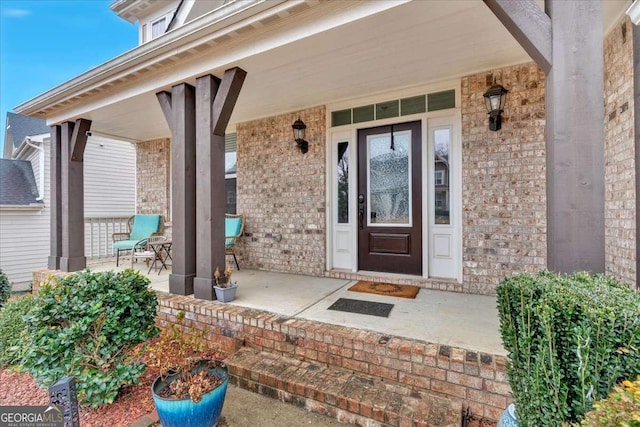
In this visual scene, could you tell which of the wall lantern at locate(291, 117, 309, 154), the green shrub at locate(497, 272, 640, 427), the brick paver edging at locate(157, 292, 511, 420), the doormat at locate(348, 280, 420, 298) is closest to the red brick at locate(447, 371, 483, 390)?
the brick paver edging at locate(157, 292, 511, 420)

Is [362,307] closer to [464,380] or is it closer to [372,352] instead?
[372,352]

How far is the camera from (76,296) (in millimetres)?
2199

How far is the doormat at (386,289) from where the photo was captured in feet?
11.1

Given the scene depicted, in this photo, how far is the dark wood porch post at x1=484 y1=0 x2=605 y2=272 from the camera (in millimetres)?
1639

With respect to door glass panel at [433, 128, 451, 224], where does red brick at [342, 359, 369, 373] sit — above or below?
below

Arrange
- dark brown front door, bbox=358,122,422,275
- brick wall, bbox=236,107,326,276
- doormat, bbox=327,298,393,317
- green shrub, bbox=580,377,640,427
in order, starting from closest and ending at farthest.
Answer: green shrub, bbox=580,377,640,427, doormat, bbox=327,298,393,317, dark brown front door, bbox=358,122,422,275, brick wall, bbox=236,107,326,276

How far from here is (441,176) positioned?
377cm

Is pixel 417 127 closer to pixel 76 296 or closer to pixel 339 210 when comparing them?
pixel 339 210

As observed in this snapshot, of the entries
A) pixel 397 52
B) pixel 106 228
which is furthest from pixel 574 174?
pixel 106 228

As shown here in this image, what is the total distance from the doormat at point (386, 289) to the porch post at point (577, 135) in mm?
1820

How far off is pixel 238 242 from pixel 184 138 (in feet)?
7.18

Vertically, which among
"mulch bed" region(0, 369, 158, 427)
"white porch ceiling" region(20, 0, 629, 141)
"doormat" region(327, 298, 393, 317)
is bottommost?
"mulch bed" region(0, 369, 158, 427)

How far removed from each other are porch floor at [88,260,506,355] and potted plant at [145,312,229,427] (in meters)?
0.93

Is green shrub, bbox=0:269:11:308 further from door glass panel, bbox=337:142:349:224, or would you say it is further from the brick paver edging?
door glass panel, bbox=337:142:349:224
